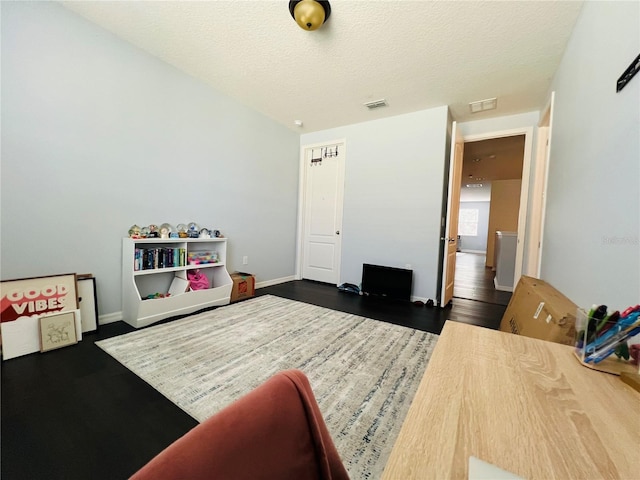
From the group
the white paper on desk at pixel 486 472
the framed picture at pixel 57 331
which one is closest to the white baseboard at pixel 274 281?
the framed picture at pixel 57 331

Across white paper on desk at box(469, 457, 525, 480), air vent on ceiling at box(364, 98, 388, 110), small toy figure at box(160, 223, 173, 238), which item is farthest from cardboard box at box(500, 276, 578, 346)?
small toy figure at box(160, 223, 173, 238)

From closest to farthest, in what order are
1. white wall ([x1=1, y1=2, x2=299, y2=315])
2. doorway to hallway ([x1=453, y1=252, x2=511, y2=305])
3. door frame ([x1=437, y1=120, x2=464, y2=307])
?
white wall ([x1=1, y1=2, x2=299, y2=315])
door frame ([x1=437, y1=120, x2=464, y2=307])
doorway to hallway ([x1=453, y1=252, x2=511, y2=305])

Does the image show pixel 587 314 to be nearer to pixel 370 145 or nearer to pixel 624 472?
pixel 624 472

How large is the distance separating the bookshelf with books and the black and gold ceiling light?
2.26 meters

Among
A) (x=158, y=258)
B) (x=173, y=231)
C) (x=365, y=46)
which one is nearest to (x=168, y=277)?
(x=158, y=258)

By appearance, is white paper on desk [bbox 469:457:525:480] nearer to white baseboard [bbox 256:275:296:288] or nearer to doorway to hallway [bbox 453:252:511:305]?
white baseboard [bbox 256:275:296:288]

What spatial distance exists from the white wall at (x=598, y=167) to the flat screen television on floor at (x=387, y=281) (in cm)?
160

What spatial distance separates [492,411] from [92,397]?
6.38 ft

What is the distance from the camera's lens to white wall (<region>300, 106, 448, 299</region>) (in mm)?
3305

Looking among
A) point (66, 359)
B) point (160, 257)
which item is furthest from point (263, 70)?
point (66, 359)

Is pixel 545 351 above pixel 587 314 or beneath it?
beneath

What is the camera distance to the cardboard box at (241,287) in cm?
314

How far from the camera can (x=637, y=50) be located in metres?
0.98

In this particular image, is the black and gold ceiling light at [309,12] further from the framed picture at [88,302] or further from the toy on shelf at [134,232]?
the framed picture at [88,302]
